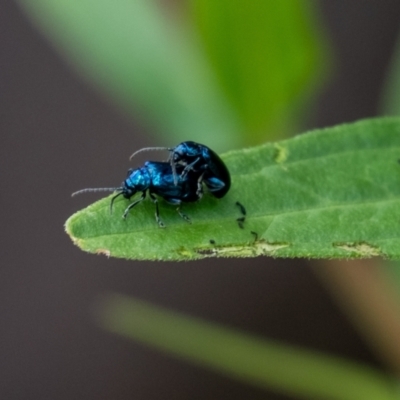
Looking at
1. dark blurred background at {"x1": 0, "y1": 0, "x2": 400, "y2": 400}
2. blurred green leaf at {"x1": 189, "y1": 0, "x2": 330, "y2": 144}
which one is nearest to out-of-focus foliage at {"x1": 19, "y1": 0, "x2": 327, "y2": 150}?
blurred green leaf at {"x1": 189, "y1": 0, "x2": 330, "y2": 144}

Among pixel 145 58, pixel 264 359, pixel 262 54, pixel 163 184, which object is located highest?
pixel 145 58

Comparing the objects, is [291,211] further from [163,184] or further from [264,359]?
[264,359]

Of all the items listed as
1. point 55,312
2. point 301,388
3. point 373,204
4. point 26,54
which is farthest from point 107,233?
point 26,54

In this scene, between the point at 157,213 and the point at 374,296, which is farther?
the point at 374,296

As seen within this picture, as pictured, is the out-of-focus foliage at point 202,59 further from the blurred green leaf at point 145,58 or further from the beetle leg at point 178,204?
the beetle leg at point 178,204

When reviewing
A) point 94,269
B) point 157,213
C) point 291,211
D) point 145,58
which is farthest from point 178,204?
point 94,269

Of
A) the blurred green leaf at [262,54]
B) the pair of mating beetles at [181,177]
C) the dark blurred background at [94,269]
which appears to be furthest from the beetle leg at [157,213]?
the dark blurred background at [94,269]

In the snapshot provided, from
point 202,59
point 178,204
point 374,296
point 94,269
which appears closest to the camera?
point 178,204

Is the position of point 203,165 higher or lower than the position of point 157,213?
higher
